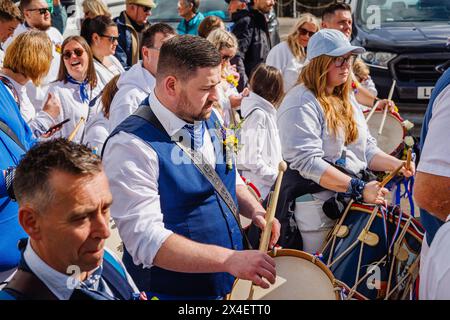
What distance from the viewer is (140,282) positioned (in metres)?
3.12

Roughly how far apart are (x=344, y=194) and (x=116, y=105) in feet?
5.51

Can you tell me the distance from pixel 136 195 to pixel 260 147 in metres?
2.31

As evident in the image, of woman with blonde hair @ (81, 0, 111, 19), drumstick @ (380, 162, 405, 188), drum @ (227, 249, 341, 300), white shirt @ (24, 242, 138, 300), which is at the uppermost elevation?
woman with blonde hair @ (81, 0, 111, 19)

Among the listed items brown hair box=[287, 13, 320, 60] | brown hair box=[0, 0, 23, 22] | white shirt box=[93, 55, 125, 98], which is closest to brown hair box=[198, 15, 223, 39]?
brown hair box=[287, 13, 320, 60]

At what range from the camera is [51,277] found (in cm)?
208

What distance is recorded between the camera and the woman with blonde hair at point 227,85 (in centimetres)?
593

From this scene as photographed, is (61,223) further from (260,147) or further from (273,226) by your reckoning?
(260,147)

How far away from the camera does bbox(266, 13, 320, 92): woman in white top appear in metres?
7.49

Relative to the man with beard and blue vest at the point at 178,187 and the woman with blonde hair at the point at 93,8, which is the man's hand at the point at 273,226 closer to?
the man with beard and blue vest at the point at 178,187

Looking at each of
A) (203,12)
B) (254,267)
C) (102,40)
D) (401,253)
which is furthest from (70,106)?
(203,12)

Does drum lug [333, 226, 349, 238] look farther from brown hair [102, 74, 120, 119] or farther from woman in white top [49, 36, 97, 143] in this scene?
woman in white top [49, 36, 97, 143]

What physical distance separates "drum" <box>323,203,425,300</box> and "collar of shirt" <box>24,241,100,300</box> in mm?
1823

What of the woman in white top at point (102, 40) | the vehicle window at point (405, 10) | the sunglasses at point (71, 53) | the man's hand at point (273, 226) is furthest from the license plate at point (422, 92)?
the man's hand at point (273, 226)
